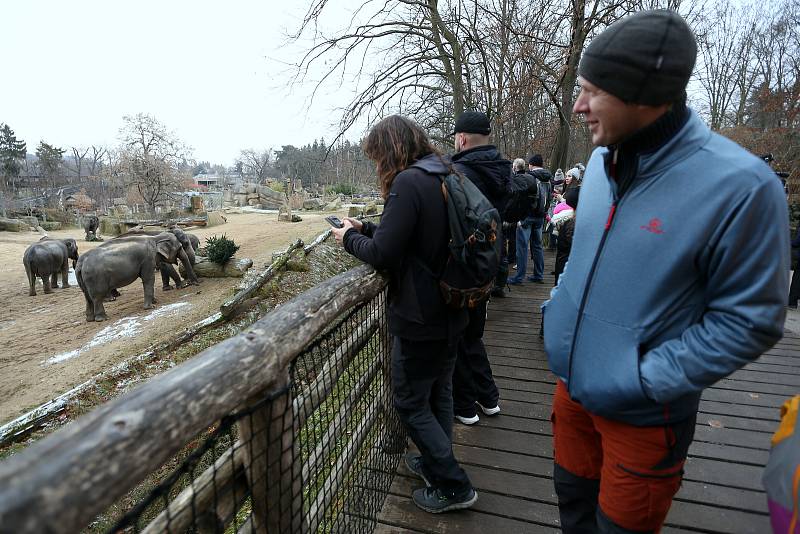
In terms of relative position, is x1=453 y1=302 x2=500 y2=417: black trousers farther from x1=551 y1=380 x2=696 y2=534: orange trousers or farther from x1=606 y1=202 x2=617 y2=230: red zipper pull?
x1=606 y1=202 x2=617 y2=230: red zipper pull

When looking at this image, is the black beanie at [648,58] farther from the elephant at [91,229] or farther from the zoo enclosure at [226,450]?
the elephant at [91,229]

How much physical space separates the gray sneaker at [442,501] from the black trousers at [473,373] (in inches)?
29.8

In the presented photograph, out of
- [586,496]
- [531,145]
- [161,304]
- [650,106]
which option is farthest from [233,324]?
[531,145]

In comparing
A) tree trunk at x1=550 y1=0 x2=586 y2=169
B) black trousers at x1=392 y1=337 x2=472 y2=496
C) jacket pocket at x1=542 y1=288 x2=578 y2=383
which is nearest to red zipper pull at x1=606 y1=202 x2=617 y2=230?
jacket pocket at x1=542 y1=288 x2=578 y2=383

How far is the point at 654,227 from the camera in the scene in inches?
48.5

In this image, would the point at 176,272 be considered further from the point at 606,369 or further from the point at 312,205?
the point at 312,205

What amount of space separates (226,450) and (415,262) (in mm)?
1032

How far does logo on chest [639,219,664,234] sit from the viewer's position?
1.22 meters

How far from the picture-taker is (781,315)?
1.11m

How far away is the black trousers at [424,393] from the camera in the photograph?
6.73ft

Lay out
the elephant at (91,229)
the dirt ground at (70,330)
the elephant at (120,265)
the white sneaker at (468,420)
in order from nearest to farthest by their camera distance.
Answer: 1. the white sneaker at (468,420)
2. the dirt ground at (70,330)
3. the elephant at (120,265)
4. the elephant at (91,229)

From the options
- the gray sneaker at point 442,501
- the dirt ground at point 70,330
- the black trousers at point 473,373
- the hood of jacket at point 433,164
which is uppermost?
the hood of jacket at point 433,164

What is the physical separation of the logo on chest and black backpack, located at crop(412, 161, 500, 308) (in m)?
0.75

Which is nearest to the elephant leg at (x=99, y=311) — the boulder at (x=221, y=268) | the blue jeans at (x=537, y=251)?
the boulder at (x=221, y=268)
